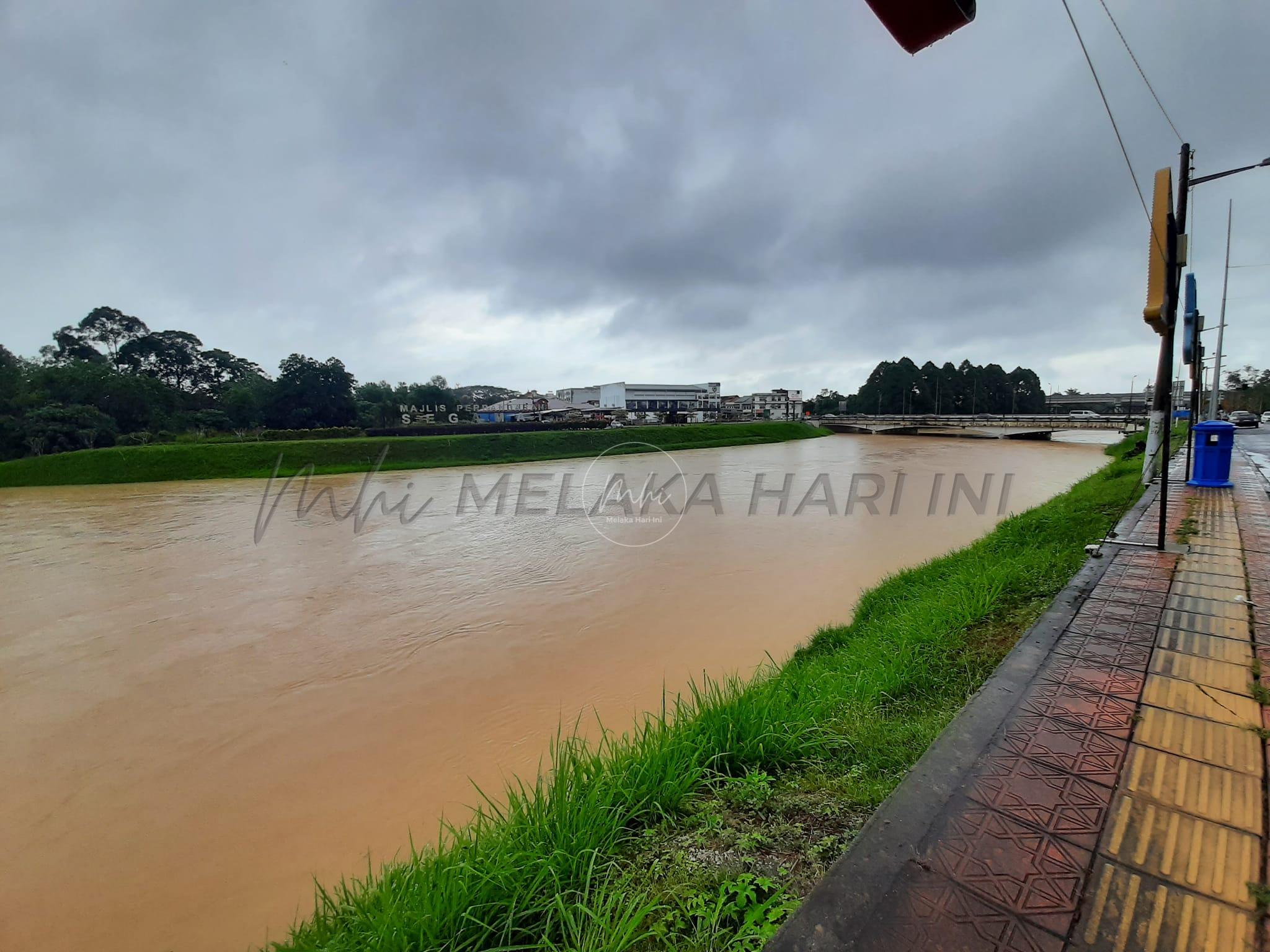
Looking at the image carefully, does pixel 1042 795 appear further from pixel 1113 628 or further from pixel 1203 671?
pixel 1113 628

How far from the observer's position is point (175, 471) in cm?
2097

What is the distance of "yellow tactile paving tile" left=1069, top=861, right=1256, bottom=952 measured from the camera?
107cm

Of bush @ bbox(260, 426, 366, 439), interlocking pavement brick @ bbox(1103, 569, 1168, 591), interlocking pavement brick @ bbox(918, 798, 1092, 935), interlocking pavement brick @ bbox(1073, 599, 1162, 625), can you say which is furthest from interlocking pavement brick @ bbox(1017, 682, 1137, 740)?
bush @ bbox(260, 426, 366, 439)

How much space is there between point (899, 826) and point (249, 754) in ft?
14.4

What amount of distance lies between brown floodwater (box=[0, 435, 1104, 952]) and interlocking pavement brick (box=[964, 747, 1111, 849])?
2708mm

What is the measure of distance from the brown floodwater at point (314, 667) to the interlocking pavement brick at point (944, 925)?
8.66 feet

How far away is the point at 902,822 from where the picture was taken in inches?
55.7

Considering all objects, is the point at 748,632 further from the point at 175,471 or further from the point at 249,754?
the point at 175,471

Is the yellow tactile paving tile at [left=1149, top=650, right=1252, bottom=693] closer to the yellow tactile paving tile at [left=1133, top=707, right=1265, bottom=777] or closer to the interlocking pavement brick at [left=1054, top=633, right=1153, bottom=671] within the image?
the interlocking pavement brick at [left=1054, top=633, right=1153, bottom=671]

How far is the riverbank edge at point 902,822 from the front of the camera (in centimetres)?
114

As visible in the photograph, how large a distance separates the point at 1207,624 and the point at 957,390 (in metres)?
69.2

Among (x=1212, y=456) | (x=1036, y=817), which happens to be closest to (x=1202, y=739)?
(x=1036, y=817)

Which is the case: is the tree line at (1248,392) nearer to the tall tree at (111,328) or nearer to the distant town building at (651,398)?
the distant town building at (651,398)

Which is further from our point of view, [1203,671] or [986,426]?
[986,426]
